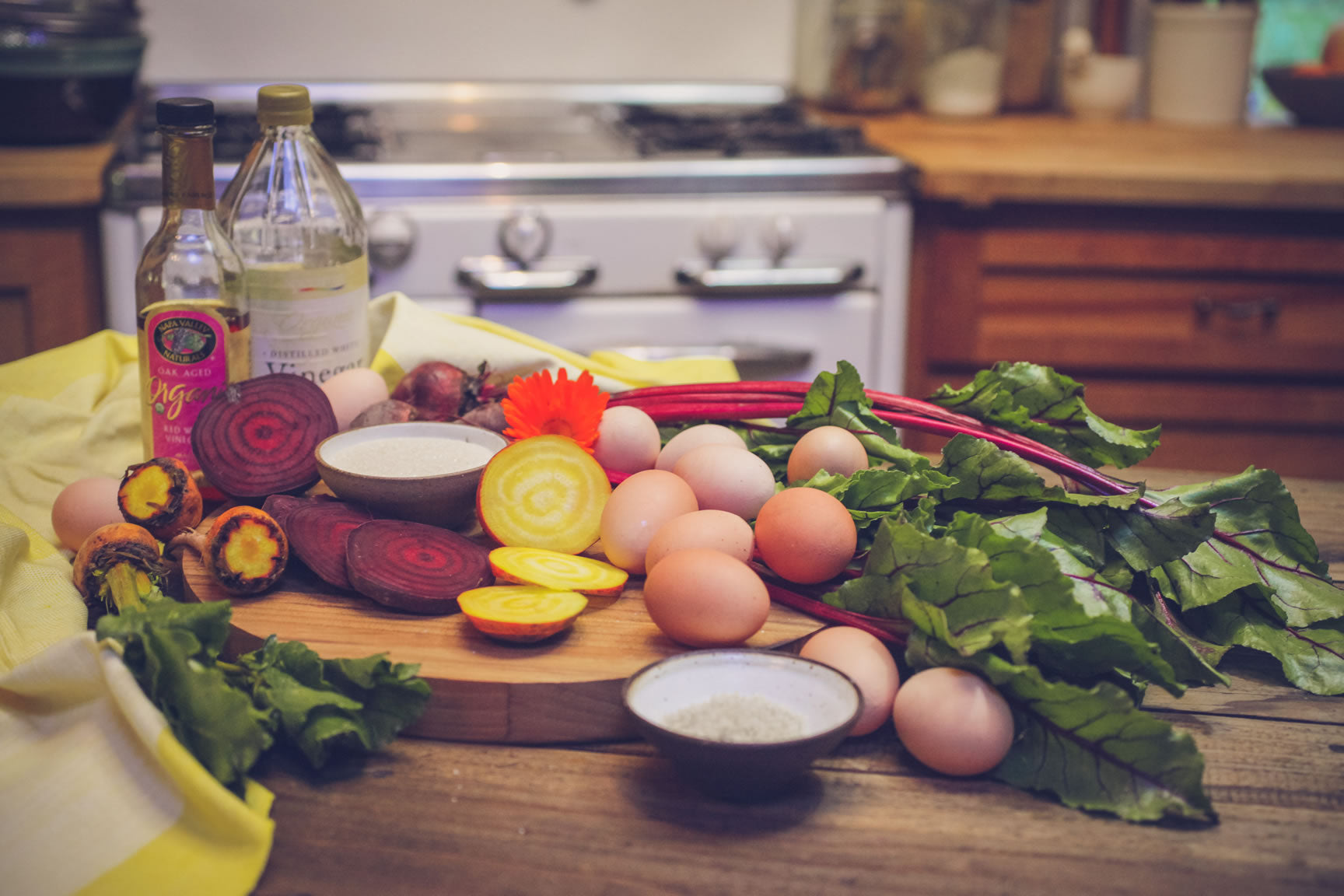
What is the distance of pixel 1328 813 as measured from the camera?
692 millimetres

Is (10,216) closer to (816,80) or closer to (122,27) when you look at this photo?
(122,27)

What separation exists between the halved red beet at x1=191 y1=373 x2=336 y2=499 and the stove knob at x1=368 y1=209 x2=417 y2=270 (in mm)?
959

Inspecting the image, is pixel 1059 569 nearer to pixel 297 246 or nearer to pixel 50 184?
pixel 297 246

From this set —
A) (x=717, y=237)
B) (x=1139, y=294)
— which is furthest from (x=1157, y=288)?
(x=717, y=237)

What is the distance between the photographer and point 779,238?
203 centimetres

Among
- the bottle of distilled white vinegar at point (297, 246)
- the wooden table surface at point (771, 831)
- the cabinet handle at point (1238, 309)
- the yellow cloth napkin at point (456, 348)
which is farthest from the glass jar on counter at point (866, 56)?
the wooden table surface at point (771, 831)

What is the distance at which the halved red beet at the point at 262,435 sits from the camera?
95 cm

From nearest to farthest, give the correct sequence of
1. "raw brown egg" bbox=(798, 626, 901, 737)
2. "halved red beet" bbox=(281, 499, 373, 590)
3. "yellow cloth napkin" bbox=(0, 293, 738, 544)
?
"raw brown egg" bbox=(798, 626, 901, 737)
"halved red beet" bbox=(281, 499, 373, 590)
"yellow cloth napkin" bbox=(0, 293, 738, 544)

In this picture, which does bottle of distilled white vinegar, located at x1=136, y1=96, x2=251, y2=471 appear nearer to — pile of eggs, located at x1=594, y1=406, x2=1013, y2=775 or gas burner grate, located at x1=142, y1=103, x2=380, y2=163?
pile of eggs, located at x1=594, y1=406, x2=1013, y2=775

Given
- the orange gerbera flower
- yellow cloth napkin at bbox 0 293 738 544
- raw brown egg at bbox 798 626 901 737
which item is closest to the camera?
raw brown egg at bbox 798 626 901 737

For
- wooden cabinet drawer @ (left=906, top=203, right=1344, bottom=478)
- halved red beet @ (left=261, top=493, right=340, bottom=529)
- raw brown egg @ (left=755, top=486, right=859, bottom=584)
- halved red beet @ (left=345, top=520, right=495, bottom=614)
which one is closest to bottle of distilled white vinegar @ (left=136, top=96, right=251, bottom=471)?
halved red beet @ (left=261, top=493, right=340, bottom=529)

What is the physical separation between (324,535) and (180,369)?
215 millimetres

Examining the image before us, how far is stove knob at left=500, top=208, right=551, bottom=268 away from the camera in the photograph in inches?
76.7

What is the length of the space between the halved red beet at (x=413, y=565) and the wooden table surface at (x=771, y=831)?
0.38 feet
